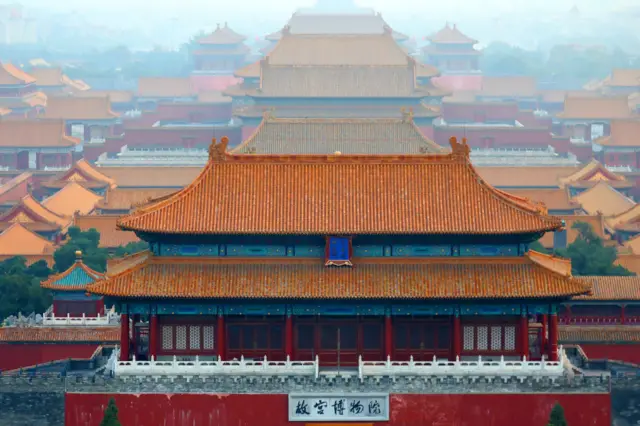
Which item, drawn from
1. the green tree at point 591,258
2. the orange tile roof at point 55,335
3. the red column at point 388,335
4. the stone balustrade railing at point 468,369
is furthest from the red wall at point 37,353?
the green tree at point 591,258

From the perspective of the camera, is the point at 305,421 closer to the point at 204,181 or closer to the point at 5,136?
the point at 204,181

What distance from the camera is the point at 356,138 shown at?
78.5m

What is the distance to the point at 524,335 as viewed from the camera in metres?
50.0

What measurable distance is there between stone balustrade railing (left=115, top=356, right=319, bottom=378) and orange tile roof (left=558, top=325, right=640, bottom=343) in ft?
33.9

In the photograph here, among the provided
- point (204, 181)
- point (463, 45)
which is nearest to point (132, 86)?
point (463, 45)

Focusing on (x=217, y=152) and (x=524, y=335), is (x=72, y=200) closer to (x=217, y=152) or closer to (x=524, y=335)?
(x=217, y=152)

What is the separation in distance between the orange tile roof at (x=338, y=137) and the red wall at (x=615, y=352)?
2259cm

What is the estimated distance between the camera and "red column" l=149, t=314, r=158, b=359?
49991mm

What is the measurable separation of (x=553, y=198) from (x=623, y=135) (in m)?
26.0

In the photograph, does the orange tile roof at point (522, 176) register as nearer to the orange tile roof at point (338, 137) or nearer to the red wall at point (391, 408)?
the orange tile roof at point (338, 137)

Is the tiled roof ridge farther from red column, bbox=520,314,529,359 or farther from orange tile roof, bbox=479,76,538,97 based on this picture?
orange tile roof, bbox=479,76,538,97

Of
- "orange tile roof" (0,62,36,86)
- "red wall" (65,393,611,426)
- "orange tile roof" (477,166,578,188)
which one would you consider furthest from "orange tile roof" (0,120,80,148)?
"red wall" (65,393,611,426)


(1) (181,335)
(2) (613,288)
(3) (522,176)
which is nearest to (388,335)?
(1) (181,335)

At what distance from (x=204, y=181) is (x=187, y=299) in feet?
12.0
